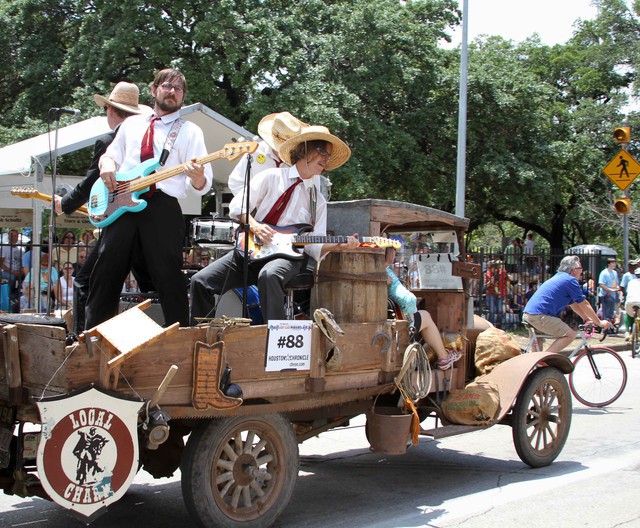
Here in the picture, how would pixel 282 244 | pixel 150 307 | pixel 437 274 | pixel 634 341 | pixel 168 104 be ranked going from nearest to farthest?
pixel 168 104 < pixel 282 244 < pixel 150 307 < pixel 437 274 < pixel 634 341

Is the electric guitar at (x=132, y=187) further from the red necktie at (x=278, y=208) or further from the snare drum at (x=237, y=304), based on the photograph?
the snare drum at (x=237, y=304)

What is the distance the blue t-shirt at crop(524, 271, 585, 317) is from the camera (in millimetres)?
9570

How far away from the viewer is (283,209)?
5.55 meters

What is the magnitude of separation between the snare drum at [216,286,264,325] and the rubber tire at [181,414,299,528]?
1.25 meters

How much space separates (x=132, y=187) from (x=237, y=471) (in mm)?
1796

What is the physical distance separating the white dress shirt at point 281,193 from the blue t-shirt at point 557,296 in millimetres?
4984

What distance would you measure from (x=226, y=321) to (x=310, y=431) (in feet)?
4.33

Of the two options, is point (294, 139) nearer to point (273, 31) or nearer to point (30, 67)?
point (273, 31)

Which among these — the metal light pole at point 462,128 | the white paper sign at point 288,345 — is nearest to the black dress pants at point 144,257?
the white paper sign at point 288,345

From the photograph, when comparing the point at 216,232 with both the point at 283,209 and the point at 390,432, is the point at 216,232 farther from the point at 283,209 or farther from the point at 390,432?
the point at 390,432

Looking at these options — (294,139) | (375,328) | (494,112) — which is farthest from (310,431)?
(494,112)

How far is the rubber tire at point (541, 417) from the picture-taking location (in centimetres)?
625

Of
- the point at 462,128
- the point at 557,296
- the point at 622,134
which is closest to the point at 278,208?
the point at 557,296

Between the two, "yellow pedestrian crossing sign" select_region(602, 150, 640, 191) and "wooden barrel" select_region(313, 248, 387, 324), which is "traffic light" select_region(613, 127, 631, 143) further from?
"wooden barrel" select_region(313, 248, 387, 324)
